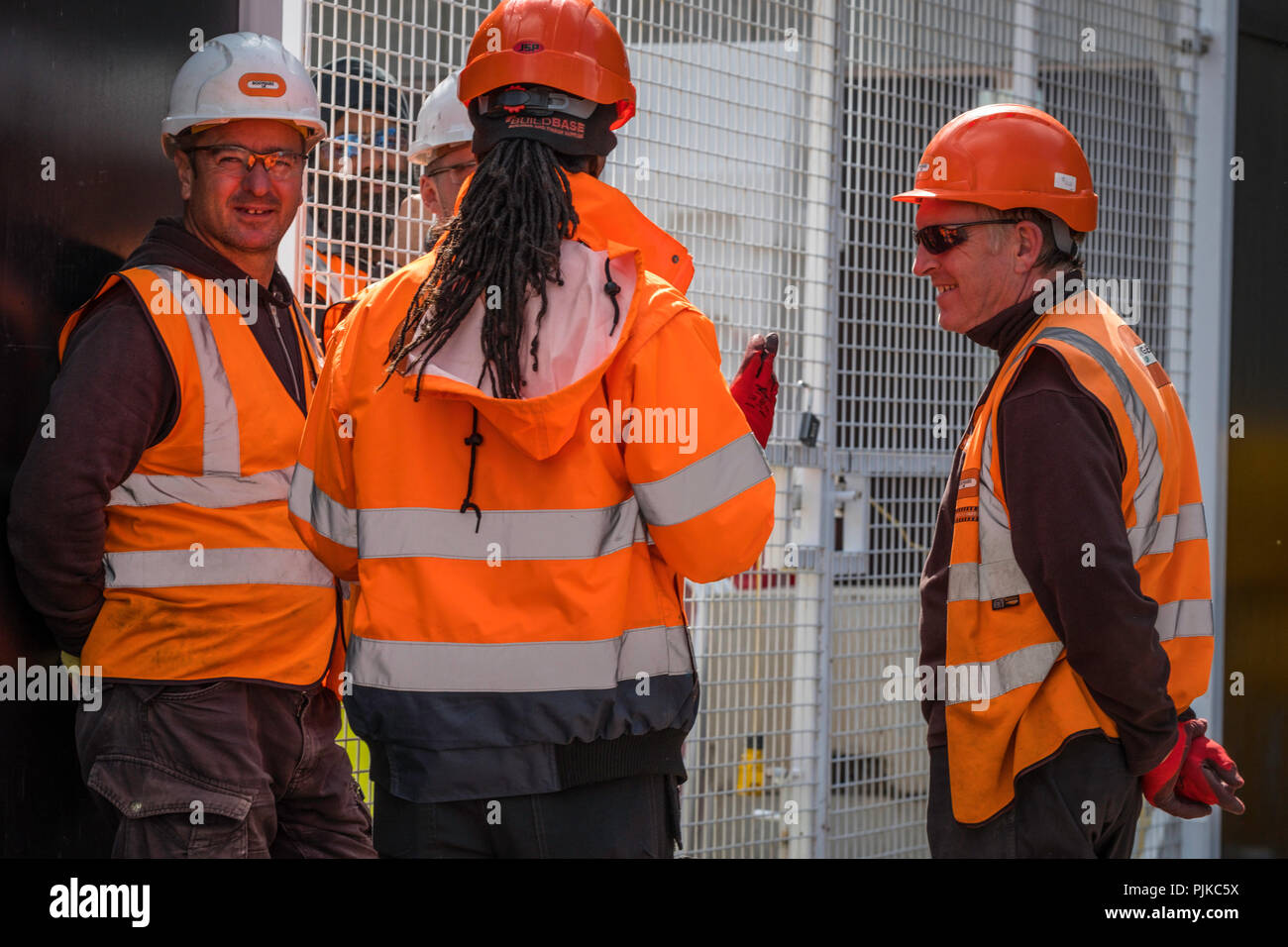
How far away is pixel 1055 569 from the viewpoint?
2.62 m

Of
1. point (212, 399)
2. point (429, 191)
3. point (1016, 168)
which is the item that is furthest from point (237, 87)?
point (1016, 168)

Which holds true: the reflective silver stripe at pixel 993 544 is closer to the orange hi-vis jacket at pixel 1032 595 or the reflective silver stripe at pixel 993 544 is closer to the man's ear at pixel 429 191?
the orange hi-vis jacket at pixel 1032 595

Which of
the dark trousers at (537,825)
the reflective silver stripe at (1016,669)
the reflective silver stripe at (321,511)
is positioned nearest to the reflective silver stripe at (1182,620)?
the reflective silver stripe at (1016,669)

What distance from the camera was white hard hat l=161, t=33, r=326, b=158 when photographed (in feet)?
11.0

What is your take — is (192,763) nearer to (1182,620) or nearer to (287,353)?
(287,353)

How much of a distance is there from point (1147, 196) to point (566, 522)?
17.0ft

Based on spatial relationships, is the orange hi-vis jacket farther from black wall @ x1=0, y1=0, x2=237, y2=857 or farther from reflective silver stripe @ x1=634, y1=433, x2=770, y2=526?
black wall @ x1=0, y1=0, x2=237, y2=857

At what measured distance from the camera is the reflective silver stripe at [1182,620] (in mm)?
2848

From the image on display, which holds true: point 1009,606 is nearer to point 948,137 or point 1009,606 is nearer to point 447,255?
point 948,137

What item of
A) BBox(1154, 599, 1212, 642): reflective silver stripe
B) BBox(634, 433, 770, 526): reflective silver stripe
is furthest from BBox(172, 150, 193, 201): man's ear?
BBox(1154, 599, 1212, 642): reflective silver stripe

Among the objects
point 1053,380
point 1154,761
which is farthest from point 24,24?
point 1154,761

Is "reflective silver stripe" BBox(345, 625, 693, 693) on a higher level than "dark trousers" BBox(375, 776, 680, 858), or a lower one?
higher

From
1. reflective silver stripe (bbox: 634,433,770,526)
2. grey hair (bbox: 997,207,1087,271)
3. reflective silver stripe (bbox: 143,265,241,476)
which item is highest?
grey hair (bbox: 997,207,1087,271)

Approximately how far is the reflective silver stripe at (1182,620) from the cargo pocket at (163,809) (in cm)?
211
